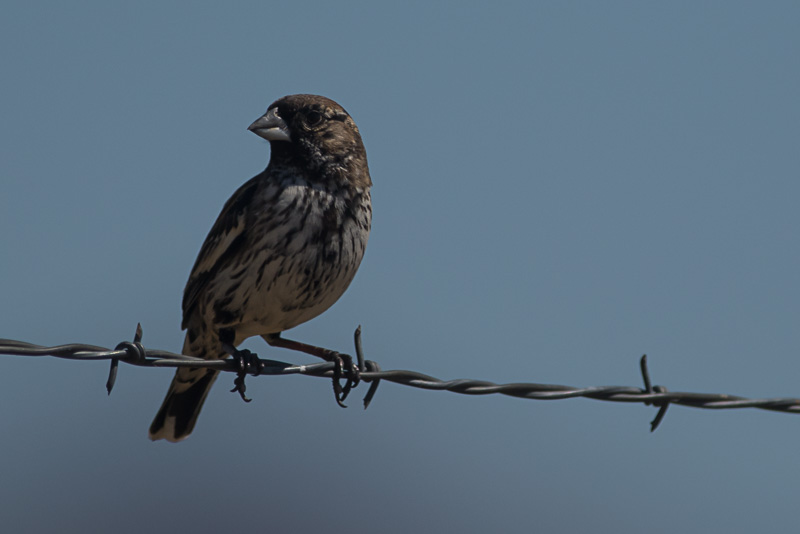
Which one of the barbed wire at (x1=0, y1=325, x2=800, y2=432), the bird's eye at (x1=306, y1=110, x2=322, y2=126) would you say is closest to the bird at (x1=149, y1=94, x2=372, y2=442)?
the bird's eye at (x1=306, y1=110, x2=322, y2=126)

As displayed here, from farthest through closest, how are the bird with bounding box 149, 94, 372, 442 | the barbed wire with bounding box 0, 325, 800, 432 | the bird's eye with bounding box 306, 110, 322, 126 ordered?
the bird's eye with bounding box 306, 110, 322, 126, the bird with bounding box 149, 94, 372, 442, the barbed wire with bounding box 0, 325, 800, 432

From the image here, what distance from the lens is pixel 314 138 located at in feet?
19.5

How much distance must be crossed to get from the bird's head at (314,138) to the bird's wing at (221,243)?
28 cm

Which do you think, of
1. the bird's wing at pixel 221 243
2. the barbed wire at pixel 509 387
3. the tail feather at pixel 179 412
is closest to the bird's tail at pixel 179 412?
the tail feather at pixel 179 412

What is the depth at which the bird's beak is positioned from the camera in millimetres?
5840

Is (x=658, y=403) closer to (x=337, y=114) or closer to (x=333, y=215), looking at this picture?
(x=333, y=215)

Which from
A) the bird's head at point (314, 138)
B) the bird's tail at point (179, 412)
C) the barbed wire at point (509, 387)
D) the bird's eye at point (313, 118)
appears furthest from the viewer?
the bird's tail at point (179, 412)

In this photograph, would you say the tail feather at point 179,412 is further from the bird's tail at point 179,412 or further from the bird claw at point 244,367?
the bird claw at point 244,367

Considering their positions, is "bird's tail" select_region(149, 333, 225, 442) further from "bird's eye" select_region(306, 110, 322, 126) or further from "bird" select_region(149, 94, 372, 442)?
"bird's eye" select_region(306, 110, 322, 126)

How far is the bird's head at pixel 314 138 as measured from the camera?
5.81 metres

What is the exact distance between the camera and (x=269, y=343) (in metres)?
6.08

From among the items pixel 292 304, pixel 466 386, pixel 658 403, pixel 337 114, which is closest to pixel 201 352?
pixel 292 304

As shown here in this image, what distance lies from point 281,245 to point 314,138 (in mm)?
913

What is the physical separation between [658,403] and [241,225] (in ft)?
8.77
